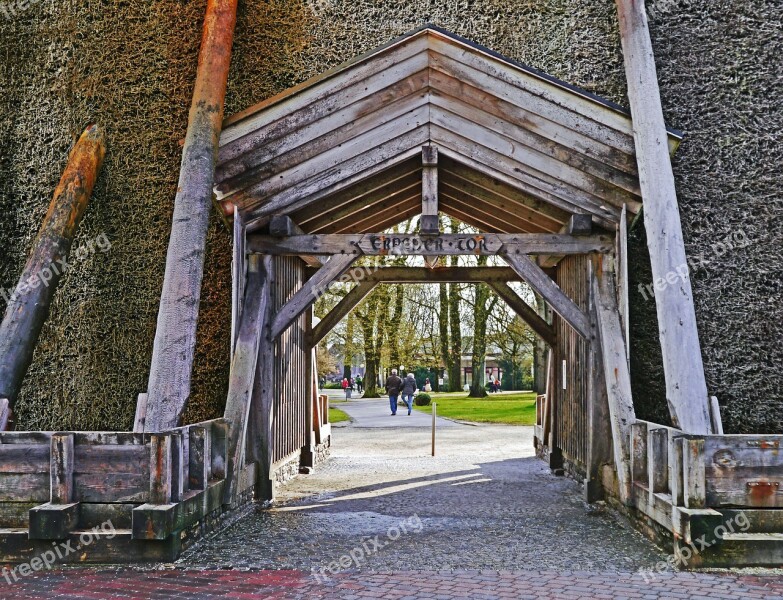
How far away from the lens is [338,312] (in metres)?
12.7

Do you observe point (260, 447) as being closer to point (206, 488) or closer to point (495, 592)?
point (206, 488)

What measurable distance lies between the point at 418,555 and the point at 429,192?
4.04 metres

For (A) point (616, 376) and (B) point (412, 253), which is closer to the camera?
(A) point (616, 376)

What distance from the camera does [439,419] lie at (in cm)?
2477

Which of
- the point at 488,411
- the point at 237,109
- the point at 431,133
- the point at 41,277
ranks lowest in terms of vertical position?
the point at 488,411

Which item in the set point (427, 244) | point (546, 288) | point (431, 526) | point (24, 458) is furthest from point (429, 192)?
point (24, 458)

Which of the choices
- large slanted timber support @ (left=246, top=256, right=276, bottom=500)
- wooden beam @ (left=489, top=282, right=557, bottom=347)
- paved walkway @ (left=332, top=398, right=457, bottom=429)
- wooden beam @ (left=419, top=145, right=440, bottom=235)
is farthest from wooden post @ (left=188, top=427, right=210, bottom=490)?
paved walkway @ (left=332, top=398, right=457, bottom=429)

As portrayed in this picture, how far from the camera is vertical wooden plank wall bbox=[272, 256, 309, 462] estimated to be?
10.4 meters

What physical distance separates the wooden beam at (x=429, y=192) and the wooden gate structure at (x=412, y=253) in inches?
1.0

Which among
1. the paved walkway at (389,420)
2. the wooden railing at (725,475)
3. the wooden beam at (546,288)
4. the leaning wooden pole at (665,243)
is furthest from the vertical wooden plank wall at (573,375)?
the paved walkway at (389,420)

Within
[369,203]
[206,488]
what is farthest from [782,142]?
[206,488]

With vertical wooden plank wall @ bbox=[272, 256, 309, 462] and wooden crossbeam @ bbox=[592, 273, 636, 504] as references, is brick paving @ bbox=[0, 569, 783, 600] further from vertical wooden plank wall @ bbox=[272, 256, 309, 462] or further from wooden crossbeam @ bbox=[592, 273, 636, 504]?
vertical wooden plank wall @ bbox=[272, 256, 309, 462]

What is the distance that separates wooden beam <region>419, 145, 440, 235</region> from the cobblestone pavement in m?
3.15

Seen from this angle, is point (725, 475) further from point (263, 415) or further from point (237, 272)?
point (237, 272)
